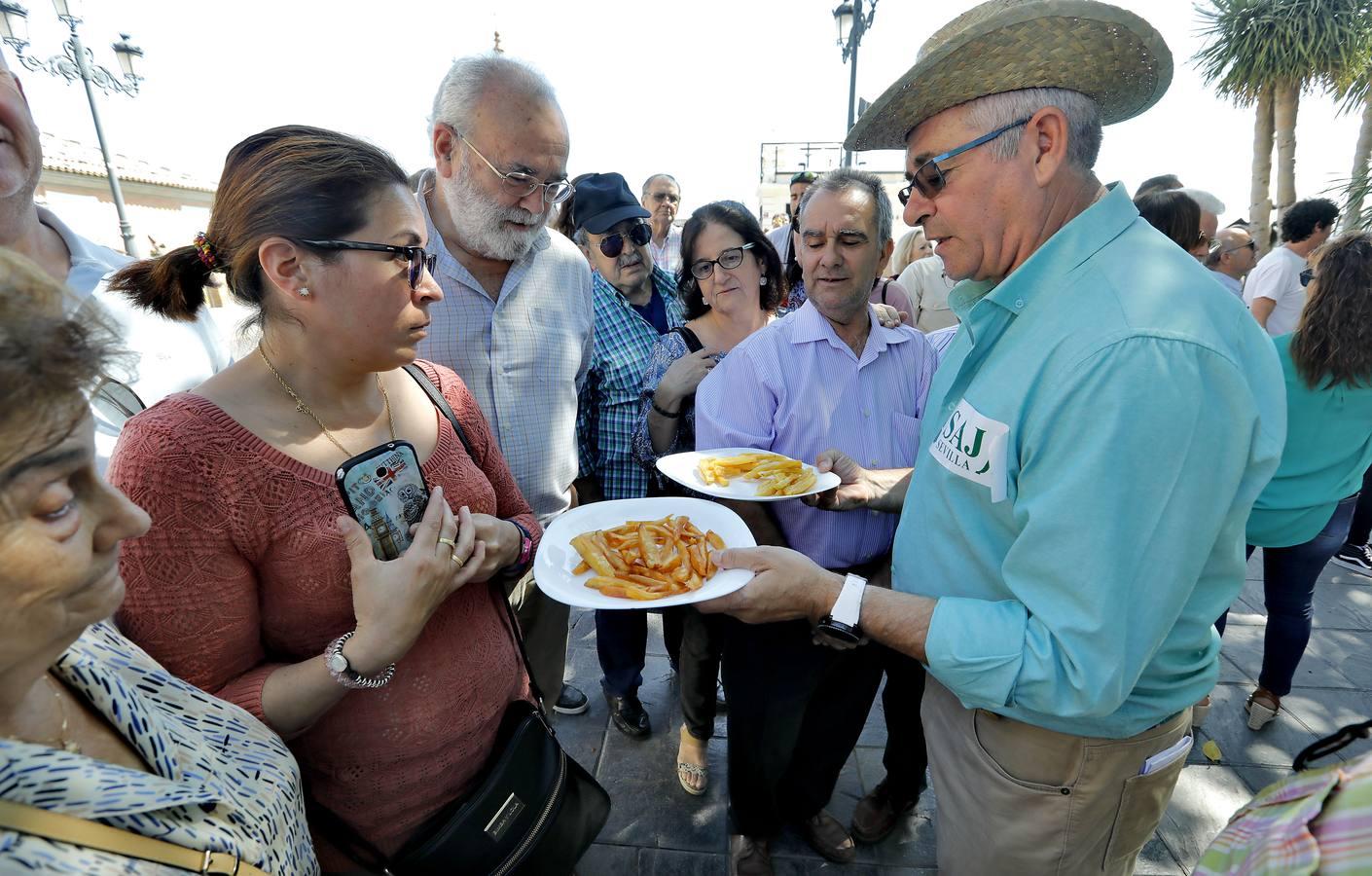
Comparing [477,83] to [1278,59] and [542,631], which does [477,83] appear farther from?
[1278,59]

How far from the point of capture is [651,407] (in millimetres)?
3246

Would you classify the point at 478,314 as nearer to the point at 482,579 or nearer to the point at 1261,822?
the point at 482,579

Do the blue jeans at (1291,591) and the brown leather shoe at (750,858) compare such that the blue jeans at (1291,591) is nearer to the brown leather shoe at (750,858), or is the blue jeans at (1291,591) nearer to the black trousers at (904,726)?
the black trousers at (904,726)

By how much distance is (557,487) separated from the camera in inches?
114

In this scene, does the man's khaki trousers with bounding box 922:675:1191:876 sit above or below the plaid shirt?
below

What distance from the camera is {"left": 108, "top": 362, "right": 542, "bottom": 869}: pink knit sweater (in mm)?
1277

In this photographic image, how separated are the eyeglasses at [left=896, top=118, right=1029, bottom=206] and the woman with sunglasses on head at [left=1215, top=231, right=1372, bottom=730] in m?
2.80

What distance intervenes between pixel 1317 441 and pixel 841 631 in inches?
131

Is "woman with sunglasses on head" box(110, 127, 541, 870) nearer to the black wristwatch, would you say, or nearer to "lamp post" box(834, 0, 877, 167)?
the black wristwatch

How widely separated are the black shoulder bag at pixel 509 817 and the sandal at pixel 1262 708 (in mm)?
3911

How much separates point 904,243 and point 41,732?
7.53m

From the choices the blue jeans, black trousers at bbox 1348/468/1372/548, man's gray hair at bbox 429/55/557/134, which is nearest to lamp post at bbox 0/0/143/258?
man's gray hair at bbox 429/55/557/134

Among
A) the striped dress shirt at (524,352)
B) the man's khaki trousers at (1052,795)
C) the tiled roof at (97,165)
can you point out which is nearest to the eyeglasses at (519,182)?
the striped dress shirt at (524,352)

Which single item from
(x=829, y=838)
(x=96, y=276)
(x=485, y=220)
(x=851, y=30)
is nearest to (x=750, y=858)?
(x=829, y=838)
